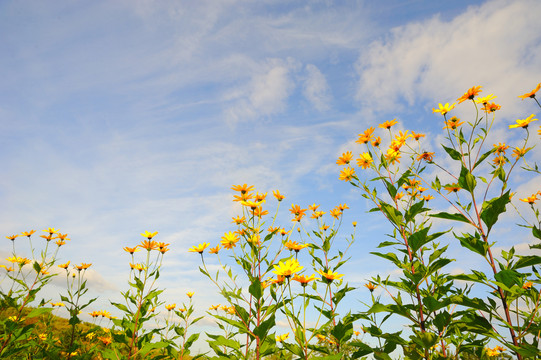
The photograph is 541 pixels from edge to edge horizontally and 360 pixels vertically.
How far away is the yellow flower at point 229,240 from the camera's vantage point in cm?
349

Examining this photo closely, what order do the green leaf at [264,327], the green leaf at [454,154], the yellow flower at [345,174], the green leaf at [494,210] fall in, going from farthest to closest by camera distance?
the yellow flower at [345,174]
the green leaf at [454,154]
the green leaf at [264,327]
the green leaf at [494,210]

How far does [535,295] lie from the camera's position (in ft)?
8.11

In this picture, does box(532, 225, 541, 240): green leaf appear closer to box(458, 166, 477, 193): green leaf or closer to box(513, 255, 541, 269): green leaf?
box(513, 255, 541, 269): green leaf

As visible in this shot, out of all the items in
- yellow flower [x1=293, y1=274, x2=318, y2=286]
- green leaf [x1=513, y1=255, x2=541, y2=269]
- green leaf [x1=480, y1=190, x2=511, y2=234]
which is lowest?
yellow flower [x1=293, y1=274, x2=318, y2=286]

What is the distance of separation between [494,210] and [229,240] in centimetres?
252

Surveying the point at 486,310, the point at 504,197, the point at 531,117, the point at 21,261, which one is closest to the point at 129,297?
the point at 21,261

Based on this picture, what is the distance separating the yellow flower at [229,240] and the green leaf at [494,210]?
239 centimetres

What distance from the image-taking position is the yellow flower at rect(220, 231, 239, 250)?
11.4 feet

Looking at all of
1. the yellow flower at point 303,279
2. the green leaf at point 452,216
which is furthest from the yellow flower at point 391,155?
the yellow flower at point 303,279

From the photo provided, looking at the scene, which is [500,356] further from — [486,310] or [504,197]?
[504,197]

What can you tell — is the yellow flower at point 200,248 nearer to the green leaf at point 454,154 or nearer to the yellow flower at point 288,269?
the yellow flower at point 288,269

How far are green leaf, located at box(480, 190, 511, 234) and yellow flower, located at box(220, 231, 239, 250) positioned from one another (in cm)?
239

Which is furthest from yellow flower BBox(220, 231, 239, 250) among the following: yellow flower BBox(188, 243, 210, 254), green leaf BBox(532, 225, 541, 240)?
green leaf BBox(532, 225, 541, 240)

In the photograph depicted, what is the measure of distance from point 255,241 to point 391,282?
4.57 ft
